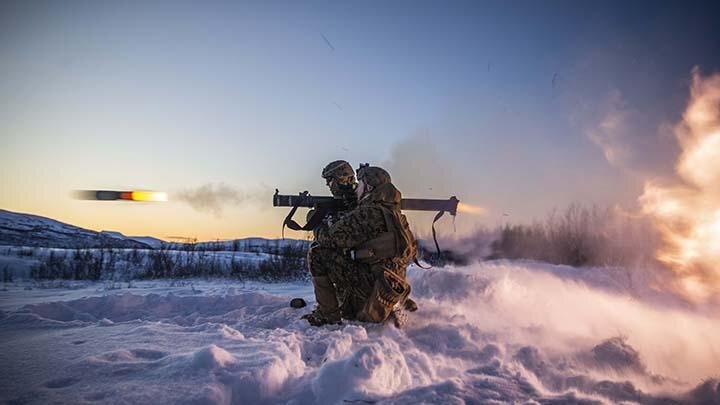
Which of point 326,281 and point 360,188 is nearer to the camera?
point 326,281

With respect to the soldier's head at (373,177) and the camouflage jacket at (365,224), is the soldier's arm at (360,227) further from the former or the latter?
the soldier's head at (373,177)

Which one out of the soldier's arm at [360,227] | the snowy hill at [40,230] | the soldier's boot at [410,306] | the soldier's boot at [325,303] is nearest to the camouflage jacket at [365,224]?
the soldier's arm at [360,227]

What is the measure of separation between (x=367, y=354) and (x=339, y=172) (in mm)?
3135

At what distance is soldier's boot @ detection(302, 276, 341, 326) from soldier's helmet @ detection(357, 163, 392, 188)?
49.6 inches

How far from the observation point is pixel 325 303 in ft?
15.4

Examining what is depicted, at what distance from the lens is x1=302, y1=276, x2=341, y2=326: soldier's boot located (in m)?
4.61

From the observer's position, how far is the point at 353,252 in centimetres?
473

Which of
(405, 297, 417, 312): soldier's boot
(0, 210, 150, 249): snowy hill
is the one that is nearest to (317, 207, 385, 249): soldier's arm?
(405, 297, 417, 312): soldier's boot

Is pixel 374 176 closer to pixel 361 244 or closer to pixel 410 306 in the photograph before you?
pixel 361 244

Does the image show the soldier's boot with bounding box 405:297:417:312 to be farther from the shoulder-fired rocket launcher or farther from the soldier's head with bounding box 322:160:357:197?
the soldier's head with bounding box 322:160:357:197

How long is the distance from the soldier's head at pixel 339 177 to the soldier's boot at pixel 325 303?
1.25 metres

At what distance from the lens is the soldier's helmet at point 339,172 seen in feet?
17.4

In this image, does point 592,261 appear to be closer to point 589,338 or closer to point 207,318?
point 589,338

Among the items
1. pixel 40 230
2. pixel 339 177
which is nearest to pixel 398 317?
pixel 339 177
